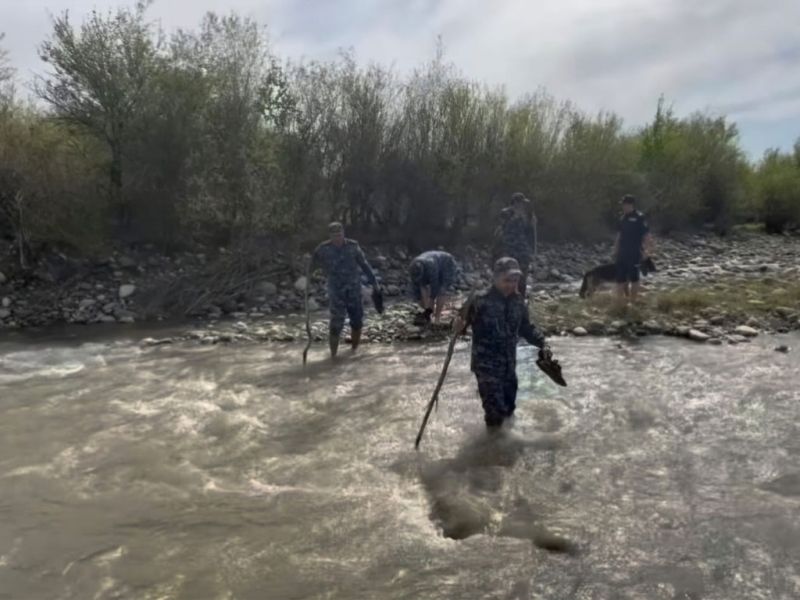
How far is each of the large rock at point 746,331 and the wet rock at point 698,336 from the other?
53 cm

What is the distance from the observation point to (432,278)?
1090 cm

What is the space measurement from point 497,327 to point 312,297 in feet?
31.5

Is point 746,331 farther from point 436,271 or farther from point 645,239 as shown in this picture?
point 436,271

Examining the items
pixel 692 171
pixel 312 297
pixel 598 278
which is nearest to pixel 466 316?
pixel 598 278

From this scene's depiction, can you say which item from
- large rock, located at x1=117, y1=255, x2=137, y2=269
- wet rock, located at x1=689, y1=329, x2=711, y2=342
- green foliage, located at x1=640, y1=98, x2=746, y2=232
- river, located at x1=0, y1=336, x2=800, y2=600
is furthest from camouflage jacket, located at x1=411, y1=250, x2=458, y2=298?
green foliage, located at x1=640, y1=98, x2=746, y2=232

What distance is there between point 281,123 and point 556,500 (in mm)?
14286

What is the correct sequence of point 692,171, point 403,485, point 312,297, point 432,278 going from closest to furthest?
point 403,485 → point 432,278 → point 312,297 → point 692,171

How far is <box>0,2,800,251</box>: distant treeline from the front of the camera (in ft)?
53.6

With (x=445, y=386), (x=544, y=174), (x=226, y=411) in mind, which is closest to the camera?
(x=226, y=411)

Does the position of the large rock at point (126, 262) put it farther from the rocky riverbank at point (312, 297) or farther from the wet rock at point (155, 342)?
the wet rock at point (155, 342)

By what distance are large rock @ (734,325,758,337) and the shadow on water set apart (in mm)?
5291

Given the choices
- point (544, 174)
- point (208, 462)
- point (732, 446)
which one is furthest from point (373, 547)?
point (544, 174)

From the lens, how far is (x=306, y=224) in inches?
706

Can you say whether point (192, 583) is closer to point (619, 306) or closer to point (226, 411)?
point (226, 411)
